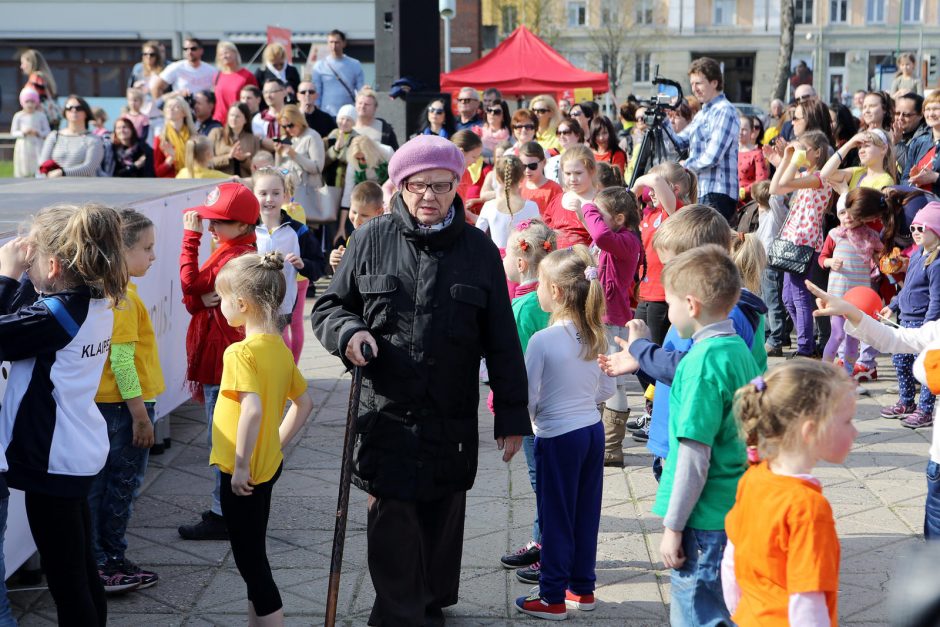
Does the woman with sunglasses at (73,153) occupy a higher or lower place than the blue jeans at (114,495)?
higher

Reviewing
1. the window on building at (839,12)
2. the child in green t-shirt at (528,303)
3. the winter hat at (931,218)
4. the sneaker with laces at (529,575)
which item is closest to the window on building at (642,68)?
the window on building at (839,12)

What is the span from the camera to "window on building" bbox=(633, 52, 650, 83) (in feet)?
225

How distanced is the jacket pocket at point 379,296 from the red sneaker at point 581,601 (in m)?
1.42

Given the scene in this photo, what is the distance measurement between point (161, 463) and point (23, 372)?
296cm

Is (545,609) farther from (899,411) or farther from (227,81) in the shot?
(227,81)

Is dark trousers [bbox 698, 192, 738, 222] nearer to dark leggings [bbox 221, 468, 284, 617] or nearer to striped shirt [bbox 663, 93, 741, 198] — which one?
striped shirt [bbox 663, 93, 741, 198]

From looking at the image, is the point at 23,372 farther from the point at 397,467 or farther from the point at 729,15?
the point at 729,15

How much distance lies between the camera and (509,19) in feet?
202

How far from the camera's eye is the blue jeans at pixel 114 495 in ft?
15.3

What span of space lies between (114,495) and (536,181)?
438 centimetres

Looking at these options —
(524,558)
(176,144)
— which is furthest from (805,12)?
(524,558)

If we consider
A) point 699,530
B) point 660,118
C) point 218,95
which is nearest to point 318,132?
point 218,95

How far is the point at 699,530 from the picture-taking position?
138 inches

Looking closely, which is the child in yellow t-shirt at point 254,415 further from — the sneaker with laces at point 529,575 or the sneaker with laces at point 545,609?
the sneaker with laces at point 529,575
